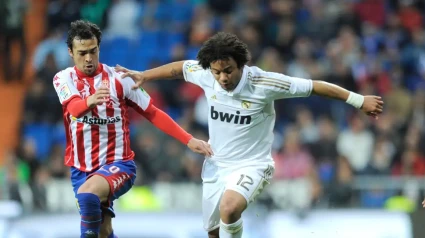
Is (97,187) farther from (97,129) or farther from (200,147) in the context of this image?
(200,147)

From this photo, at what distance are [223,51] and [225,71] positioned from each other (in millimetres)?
156

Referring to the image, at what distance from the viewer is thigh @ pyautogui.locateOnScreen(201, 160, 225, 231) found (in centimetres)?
777

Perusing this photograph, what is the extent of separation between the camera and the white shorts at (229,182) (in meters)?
7.51

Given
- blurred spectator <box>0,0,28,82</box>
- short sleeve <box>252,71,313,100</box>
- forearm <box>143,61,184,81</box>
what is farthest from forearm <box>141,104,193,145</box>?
blurred spectator <box>0,0,28,82</box>

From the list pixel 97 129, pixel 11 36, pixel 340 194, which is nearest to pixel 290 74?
pixel 340 194

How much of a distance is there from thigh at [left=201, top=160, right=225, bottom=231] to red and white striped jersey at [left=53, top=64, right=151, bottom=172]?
2.31 ft

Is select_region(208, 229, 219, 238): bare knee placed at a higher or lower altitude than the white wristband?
lower

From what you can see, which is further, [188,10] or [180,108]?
[188,10]

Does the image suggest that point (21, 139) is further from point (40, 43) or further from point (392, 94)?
point (392, 94)

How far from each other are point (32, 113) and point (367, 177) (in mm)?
5068

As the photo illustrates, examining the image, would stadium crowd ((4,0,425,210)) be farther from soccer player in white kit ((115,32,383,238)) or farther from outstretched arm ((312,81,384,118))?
outstretched arm ((312,81,384,118))

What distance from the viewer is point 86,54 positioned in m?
7.40

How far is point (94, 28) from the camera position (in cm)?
749

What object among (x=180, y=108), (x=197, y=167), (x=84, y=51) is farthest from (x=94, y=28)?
(x=180, y=108)
